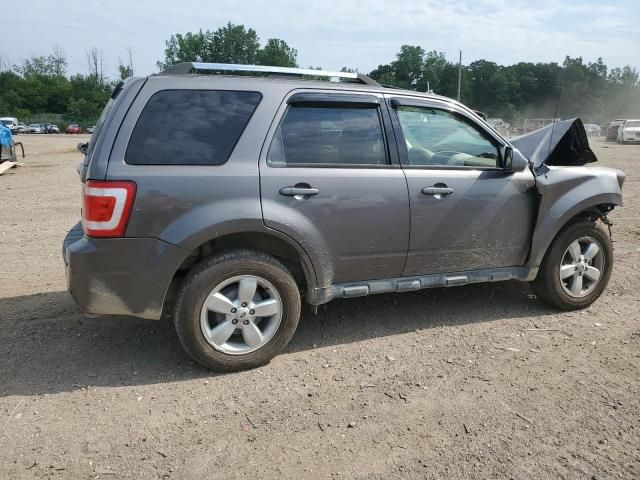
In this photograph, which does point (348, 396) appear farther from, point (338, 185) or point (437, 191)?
point (437, 191)

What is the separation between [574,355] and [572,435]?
1066 mm

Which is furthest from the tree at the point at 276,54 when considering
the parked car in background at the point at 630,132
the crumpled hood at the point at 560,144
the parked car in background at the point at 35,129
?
the crumpled hood at the point at 560,144

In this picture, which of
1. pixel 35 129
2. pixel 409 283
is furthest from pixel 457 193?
pixel 35 129

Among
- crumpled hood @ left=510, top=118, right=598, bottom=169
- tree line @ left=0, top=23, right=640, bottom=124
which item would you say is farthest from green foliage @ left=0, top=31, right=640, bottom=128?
crumpled hood @ left=510, top=118, right=598, bottom=169

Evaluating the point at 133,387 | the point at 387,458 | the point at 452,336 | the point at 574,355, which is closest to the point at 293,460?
the point at 387,458

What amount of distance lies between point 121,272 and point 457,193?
245cm

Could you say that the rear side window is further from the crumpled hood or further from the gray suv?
the crumpled hood

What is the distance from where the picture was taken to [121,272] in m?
3.21

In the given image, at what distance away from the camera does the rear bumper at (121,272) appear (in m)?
3.17

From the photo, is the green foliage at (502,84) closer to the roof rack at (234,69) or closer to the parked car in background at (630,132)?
the parked car in background at (630,132)

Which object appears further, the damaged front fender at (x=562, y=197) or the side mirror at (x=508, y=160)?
the damaged front fender at (x=562, y=197)

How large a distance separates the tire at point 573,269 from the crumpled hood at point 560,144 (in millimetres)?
686

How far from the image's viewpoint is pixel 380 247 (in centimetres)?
380

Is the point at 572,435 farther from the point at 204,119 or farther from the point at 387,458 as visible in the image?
the point at 204,119
